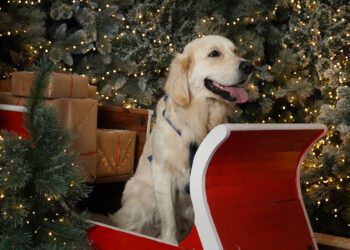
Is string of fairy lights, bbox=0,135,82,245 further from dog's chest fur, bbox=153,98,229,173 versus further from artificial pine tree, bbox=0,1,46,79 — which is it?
artificial pine tree, bbox=0,1,46,79

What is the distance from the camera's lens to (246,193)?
5.11 feet

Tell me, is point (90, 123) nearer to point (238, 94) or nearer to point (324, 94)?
point (238, 94)

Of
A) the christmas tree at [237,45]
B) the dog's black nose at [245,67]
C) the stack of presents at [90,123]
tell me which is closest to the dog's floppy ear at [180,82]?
the dog's black nose at [245,67]

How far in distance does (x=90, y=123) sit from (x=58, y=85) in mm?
252

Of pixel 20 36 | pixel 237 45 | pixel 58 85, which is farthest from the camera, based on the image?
pixel 237 45

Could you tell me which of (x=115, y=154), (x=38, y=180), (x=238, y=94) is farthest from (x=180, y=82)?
(x=38, y=180)

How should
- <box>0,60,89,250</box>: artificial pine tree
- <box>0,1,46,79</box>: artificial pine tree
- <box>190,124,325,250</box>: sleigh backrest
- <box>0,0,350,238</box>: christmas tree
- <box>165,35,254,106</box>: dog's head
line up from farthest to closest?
1. <box>0,0,350,238</box>: christmas tree
2. <box>0,1,46,79</box>: artificial pine tree
3. <box>165,35,254,106</box>: dog's head
4. <box>0,60,89,250</box>: artificial pine tree
5. <box>190,124,325,250</box>: sleigh backrest

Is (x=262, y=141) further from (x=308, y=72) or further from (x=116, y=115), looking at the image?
(x=308, y=72)

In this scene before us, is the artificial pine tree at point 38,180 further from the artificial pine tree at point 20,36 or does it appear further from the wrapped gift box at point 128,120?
the artificial pine tree at point 20,36

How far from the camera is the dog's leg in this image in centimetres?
193

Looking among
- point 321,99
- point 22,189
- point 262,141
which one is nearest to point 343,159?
point 321,99

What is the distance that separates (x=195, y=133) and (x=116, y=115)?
70 centimetres

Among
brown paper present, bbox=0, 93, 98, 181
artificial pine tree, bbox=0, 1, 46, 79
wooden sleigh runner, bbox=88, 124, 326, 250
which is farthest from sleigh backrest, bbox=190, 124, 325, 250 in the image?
artificial pine tree, bbox=0, 1, 46, 79

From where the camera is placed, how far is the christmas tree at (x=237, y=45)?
9.37ft
